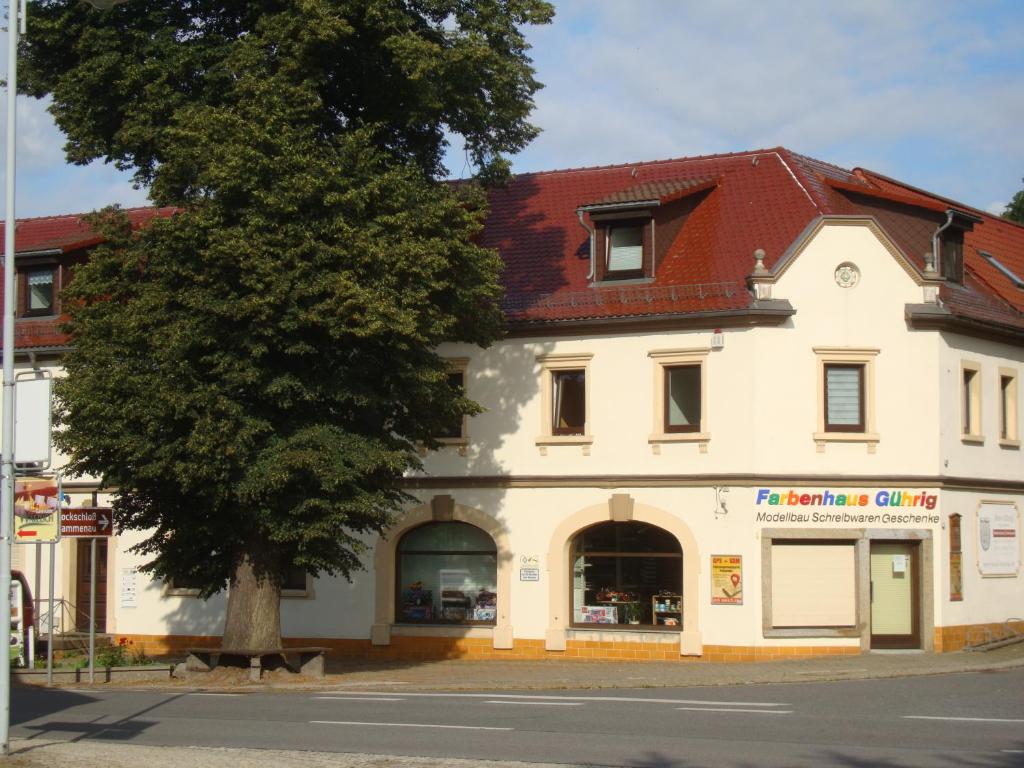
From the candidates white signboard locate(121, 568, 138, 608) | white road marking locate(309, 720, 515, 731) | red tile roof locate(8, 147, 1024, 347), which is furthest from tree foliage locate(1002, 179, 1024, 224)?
white road marking locate(309, 720, 515, 731)

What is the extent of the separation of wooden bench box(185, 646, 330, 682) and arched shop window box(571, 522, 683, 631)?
6598mm

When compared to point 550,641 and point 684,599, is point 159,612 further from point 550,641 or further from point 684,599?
point 684,599

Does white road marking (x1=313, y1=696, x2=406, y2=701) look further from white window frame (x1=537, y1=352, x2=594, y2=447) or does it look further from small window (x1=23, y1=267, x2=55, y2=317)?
small window (x1=23, y1=267, x2=55, y2=317)

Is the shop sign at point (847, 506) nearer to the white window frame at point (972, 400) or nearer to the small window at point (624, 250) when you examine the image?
the white window frame at point (972, 400)

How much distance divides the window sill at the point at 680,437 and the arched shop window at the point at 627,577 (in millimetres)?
1765

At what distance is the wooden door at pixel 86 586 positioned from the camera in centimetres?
3344

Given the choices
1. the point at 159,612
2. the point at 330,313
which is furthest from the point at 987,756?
the point at 159,612

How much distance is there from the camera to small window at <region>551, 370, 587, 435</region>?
29.7 metres

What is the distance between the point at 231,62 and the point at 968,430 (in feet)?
52.3

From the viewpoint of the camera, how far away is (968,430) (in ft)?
96.2

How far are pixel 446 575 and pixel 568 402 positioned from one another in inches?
176

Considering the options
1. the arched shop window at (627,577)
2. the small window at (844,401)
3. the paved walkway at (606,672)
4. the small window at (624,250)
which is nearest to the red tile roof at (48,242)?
the small window at (624,250)

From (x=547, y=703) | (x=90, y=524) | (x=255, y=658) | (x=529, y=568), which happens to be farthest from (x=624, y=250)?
(x=547, y=703)

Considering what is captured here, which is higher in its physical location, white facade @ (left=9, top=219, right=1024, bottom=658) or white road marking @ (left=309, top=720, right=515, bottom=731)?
white facade @ (left=9, top=219, right=1024, bottom=658)
